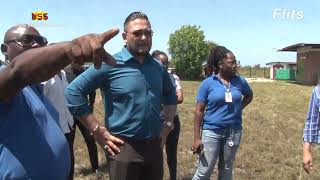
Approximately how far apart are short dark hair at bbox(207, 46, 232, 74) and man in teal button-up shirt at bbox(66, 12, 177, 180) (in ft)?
5.56

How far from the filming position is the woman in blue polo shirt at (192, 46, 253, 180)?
227 inches

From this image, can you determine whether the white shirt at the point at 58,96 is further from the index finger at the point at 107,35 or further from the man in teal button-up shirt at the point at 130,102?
the index finger at the point at 107,35

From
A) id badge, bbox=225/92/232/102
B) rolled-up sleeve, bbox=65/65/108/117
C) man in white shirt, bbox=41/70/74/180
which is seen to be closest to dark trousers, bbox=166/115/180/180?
id badge, bbox=225/92/232/102

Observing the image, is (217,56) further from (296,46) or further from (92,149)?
(296,46)

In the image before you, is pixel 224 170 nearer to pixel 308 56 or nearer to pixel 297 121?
pixel 297 121

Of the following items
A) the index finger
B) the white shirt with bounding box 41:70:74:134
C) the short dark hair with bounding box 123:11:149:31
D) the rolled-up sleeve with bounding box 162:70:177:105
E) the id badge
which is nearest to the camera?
the index finger

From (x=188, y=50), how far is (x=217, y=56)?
5076cm

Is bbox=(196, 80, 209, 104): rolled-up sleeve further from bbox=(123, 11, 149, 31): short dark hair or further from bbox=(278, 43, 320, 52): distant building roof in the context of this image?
bbox=(278, 43, 320, 52): distant building roof

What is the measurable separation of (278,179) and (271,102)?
561 inches

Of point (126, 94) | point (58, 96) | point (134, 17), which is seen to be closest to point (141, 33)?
point (134, 17)

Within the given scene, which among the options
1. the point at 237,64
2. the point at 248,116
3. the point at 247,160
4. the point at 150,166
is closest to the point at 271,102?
the point at 248,116

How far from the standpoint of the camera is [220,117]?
5758 mm

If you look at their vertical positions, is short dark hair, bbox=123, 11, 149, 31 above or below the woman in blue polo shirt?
above

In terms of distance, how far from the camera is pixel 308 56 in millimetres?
39125
